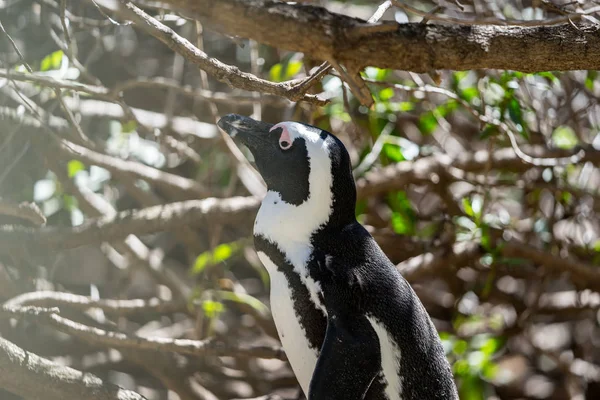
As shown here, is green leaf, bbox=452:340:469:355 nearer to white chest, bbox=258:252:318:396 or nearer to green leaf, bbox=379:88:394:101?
green leaf, bbox=379:88:394:101

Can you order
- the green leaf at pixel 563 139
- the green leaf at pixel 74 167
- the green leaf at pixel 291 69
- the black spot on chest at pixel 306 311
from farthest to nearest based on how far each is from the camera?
1. the green leaf at pixel 563 139
2. the green leaf at pixel 74 167
3. the green leaf at pixel 291 69
4. the black spot on chest at pixel 306 311

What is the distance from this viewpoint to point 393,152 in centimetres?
192

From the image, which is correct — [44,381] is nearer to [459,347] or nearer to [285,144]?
[285,144]

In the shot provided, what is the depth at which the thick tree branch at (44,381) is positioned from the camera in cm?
125

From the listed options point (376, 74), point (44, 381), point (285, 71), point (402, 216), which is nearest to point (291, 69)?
point (285, 71)

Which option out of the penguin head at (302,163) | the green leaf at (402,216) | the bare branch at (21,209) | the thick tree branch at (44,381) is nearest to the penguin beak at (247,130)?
the penguin head at (302,163)

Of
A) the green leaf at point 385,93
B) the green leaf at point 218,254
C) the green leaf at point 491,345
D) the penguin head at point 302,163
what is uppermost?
the penguin head at point 302,163

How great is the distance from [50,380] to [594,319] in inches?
72.9

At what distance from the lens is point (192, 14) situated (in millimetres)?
834

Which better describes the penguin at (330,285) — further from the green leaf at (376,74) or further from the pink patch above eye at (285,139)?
the green leaf at (376,74)

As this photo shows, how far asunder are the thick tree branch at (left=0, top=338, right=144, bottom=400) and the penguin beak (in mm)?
469

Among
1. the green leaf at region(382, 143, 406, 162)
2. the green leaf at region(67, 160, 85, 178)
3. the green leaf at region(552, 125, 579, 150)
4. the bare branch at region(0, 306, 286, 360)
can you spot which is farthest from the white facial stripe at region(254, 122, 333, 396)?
the green leaf at region(552, 125, 579, 150)

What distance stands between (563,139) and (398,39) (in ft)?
4.81

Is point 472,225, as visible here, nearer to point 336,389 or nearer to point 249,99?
point 249,99
